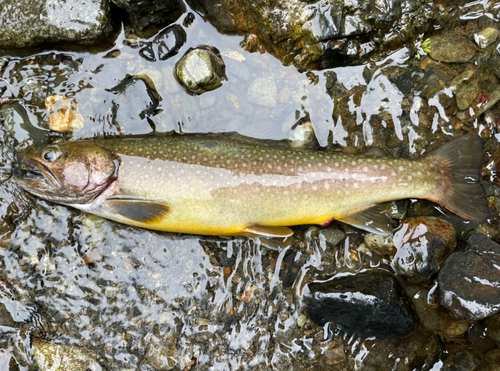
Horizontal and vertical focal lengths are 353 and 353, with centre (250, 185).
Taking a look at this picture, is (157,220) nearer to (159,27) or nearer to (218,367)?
(218,367)

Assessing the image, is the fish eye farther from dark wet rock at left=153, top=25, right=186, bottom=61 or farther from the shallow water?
dark wet rock at left=153, top=25, right=186, bottom=61

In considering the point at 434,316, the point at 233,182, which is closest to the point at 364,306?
the point at 434,316

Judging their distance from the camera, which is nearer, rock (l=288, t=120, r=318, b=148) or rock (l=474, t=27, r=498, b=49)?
rock (l=474, t=27, r=498, b=49)

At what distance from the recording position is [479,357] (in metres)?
3.37

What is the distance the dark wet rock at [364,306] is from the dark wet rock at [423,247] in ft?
0.66

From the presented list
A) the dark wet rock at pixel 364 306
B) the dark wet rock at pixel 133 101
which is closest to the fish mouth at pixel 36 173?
the dark wet rock at pixel 133 101

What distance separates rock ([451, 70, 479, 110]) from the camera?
3.49m

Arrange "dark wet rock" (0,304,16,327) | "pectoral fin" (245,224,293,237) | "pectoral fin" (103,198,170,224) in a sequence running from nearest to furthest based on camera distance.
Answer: "pectoral fin" (103,198,170,224), "pectoral fin" (245,224,293,237), "dark wet rock" (0,304,16,327)

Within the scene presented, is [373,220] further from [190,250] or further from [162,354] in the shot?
[162,354]

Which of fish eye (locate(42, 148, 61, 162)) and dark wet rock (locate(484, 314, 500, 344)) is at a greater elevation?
fish eye (locate(42, 148, 61, 162))

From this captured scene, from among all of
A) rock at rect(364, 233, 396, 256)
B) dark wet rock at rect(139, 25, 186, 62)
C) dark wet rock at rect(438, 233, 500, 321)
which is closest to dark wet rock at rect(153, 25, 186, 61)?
dark wet rock at rect(139, 25, 186, 62)

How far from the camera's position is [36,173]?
129 inches

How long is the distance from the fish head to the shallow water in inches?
13.4

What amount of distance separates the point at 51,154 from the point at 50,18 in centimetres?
129
